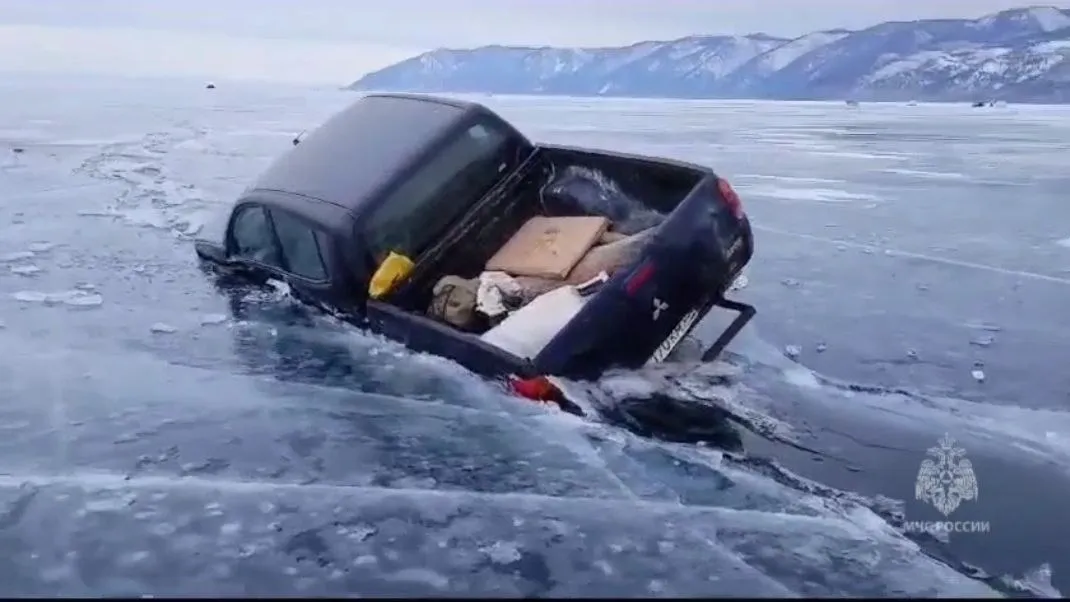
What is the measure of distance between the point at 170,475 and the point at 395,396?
165 cm

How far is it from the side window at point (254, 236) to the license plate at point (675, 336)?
3.42 metres

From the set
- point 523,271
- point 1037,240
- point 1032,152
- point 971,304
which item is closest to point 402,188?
point 523,271

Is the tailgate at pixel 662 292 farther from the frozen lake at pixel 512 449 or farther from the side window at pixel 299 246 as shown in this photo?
the side window at pixel 299 246

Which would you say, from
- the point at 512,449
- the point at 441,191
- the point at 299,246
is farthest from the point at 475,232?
the point at 512,449

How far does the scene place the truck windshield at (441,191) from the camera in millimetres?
7000

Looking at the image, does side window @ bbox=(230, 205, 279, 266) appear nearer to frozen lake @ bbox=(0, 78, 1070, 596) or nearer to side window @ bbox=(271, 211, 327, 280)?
side window @ bbox=(271, 211, 327, 280)

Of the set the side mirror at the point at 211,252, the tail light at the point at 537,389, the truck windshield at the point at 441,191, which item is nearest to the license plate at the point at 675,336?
the tail light at the point at 537,389

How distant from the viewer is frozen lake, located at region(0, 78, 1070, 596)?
4.27m

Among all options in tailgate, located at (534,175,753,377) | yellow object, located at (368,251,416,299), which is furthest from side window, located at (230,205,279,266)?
tailgate, located at (534,175,753,377)

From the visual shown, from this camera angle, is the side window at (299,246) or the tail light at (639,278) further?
the side window at (299,246)

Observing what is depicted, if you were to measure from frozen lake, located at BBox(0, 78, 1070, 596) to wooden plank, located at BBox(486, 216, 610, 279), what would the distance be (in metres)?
0.97

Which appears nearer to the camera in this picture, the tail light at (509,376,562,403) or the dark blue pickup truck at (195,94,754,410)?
the tail light at (509,376,562,403)

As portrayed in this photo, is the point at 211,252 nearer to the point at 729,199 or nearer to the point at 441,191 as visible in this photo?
the point at 441,191

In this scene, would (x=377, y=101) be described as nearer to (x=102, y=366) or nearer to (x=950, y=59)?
(x=102, y=366)
